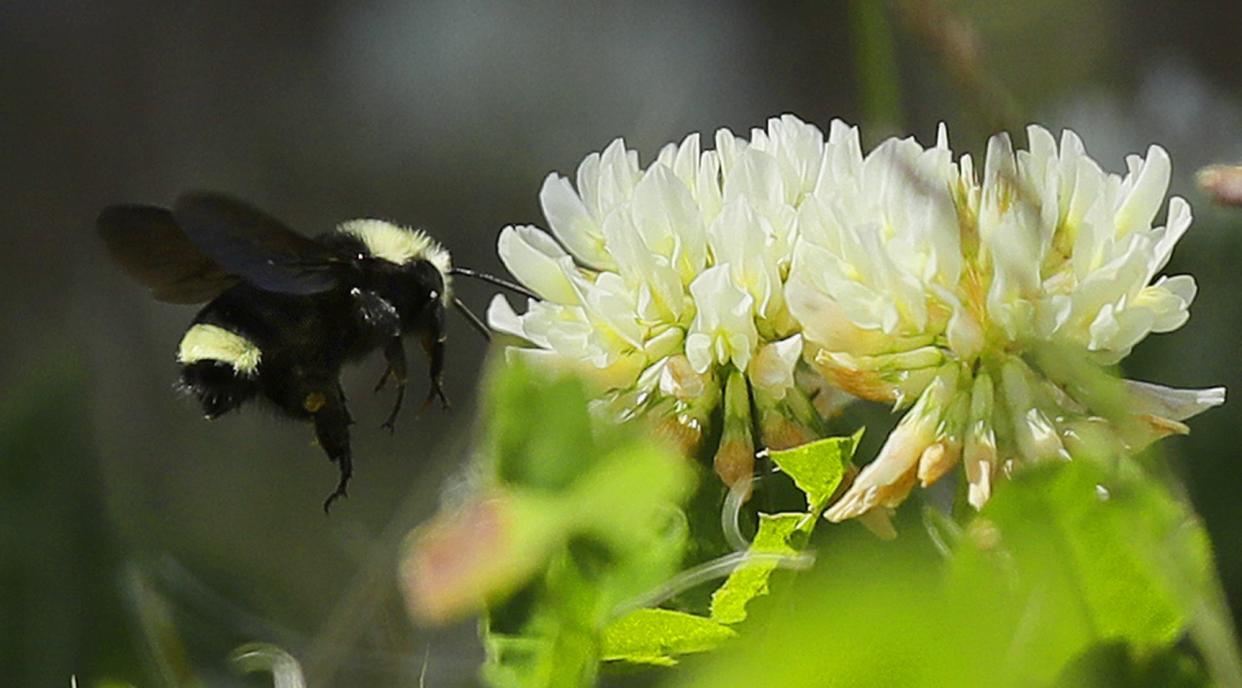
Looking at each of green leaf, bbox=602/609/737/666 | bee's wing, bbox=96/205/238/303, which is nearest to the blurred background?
bee's wing, bbox=96/205/238/303

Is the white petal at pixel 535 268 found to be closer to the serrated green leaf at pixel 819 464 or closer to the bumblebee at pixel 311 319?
the serrated green leaf at pixel 819 464

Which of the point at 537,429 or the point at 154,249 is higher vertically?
the point at 537,429

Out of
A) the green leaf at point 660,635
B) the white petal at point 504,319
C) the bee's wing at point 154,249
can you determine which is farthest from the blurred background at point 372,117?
the green leaf at point 660,635

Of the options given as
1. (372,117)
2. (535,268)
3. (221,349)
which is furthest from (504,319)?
(372,117)

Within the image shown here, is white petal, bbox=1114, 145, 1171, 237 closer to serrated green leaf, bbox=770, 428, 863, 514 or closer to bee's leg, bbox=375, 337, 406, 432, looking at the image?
serrated green leaf, bbox=770, 428, 863, 514

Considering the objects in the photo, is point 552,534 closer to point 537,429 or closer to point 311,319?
point 537,429

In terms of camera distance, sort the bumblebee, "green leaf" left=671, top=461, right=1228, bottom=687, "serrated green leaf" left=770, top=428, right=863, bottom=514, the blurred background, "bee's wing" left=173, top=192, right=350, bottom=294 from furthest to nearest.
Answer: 1. the blurred background
2. the bumblebee
3. "bee's wing" left=173, top=192, right=350, bottom=294
4. "serrated green leaf" left=770, top=428, right=863, bottom=514
5. "green leaf" left=671, top=461, right=1228, bottom=687

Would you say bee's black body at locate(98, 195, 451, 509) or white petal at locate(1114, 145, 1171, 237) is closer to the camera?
white petal at locate(1114, 145, 1171, 237)
